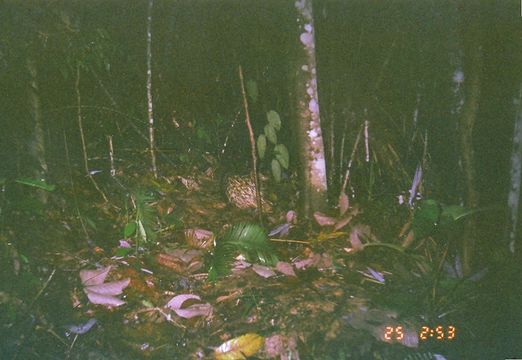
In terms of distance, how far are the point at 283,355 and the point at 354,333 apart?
1.27 feet

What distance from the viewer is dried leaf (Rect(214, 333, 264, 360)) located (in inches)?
86.2

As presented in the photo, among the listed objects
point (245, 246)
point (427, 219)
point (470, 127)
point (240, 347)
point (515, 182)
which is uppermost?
point (470, 127)

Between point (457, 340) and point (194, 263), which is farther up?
point (194, 263)

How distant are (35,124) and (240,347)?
186 cm

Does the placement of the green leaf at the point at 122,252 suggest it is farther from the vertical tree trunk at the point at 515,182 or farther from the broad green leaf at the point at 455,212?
the vertical tree trunk at the point at 515,182

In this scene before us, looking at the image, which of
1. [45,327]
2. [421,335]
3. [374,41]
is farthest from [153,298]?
[374,41]

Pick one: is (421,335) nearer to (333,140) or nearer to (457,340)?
(457,340)

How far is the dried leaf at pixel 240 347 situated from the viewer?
7.18 feet

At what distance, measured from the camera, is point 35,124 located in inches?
111

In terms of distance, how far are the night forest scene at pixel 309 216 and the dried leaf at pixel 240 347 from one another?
10 millimetres

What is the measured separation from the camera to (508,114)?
2574mm

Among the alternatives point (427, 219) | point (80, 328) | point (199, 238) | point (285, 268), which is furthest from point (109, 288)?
point (427, 219)

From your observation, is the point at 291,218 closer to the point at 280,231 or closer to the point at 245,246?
the point at 280,231

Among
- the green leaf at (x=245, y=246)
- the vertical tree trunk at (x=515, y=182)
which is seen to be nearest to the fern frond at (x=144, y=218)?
the green leaf at (x=245, y=246)
